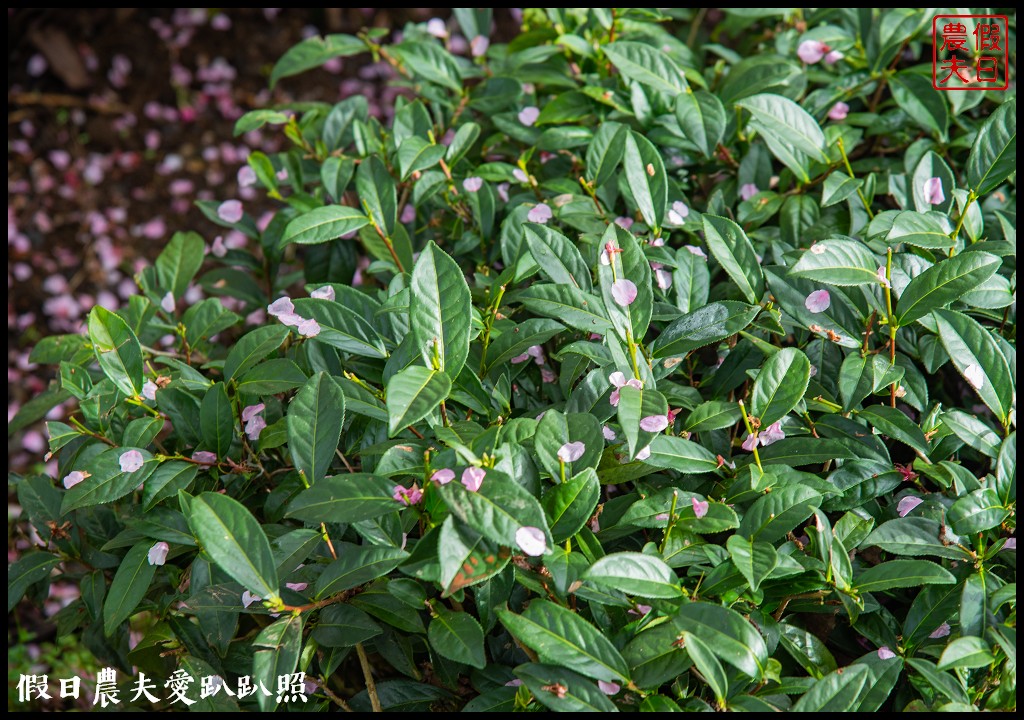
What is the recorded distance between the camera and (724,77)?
136 centimetres

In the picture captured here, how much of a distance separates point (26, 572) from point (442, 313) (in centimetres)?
65

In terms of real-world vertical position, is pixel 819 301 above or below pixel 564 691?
above

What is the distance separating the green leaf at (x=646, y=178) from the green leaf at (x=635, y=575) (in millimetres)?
457

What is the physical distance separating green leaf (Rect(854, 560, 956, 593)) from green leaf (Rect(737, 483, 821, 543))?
89mm

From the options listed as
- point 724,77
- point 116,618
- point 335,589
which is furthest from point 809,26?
point 116,618

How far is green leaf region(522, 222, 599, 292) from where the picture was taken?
3.13 feet

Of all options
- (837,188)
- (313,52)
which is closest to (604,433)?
(837,188)

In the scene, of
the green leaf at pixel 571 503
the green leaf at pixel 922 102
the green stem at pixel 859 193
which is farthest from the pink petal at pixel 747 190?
the green leaf at pixel 571 503

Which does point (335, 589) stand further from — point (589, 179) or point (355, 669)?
point (589, 179)

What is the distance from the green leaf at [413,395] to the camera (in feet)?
2.49

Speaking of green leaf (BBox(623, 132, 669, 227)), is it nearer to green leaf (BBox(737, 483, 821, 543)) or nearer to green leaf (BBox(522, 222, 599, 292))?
green leaf (BBox(522, 222, 599, 292))

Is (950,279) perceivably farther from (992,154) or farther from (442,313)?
(442,313)

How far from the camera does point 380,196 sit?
1170 millimetres

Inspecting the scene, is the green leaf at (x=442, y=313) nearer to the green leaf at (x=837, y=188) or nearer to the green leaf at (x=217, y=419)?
the green leaf at (x=217, y=419)
